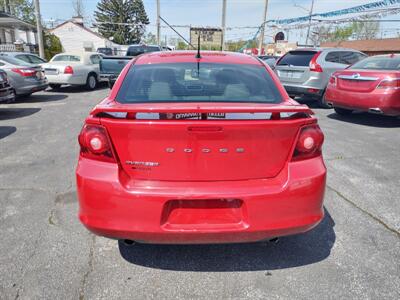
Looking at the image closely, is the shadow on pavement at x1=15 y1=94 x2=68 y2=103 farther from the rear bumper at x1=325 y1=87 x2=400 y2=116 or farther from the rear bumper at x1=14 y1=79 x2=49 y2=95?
the rear bumper at x1=325 y1=87 x2=400 y2=116

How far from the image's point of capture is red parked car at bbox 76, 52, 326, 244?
1908mm

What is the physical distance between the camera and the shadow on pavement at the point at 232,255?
7.69 feet

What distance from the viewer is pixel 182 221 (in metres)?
1.95

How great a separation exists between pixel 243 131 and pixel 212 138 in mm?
200

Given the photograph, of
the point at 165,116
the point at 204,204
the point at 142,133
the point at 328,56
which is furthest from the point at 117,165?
the point at 328,56

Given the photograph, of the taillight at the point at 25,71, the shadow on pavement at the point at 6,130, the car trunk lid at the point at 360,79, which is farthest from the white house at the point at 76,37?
the car trunk lid at the point at 360,79

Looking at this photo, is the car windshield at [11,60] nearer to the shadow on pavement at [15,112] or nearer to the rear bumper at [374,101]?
the shadow on pavement at [15,112]

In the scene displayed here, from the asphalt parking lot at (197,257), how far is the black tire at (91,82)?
919 centimetres

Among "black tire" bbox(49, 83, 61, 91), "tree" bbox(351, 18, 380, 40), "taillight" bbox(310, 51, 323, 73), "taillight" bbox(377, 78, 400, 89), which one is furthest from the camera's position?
"tree" bbox(351, 18, 380, 40)

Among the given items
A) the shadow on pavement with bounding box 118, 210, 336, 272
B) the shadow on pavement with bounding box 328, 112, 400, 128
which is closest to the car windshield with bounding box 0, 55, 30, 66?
the shadow on pavement with bounding box 118, 210, 336, 272

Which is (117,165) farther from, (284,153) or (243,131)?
(284,153)

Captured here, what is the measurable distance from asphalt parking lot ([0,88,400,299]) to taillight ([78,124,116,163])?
90cm

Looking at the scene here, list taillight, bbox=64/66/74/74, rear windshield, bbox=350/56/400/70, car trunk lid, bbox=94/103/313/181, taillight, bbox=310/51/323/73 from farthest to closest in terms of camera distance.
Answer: taillight, bbox=64/66/74/74 → taillight, bbox=310/51/323/73 → rear windshield, bbox=350/56/400/70 → car trunk lid, bbox=94/103/313/181

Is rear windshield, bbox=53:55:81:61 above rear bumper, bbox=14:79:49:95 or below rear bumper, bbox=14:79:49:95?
above
